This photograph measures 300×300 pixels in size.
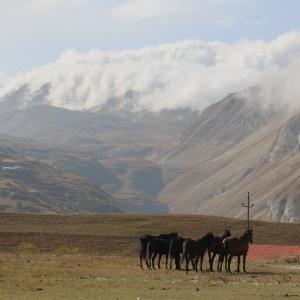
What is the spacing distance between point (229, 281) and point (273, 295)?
23.6ft

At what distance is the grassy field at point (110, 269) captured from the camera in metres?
36.6

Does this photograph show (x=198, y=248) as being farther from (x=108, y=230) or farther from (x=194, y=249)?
(x=108, y=230)

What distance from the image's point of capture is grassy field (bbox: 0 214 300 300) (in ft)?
120

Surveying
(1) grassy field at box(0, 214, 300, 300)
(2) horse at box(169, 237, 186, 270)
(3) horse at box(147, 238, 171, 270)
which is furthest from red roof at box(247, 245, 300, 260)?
(2) horse at box(169, 237, 186, 270)

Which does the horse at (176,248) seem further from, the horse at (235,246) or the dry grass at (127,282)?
the horse at (235,246)

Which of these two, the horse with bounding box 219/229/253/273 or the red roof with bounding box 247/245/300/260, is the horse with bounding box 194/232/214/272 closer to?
the horse with bounding box 219/229/253/273

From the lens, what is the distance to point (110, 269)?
49.7 m

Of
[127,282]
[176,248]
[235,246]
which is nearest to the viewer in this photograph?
[127,282]

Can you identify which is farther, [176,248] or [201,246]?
[176,248]

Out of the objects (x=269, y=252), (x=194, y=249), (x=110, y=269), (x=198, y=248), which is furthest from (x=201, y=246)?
(x=269, y=252)

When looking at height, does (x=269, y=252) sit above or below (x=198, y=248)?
below

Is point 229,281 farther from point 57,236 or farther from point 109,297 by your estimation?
point 57,236

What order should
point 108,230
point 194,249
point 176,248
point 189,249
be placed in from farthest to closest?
point 108,230, point 176,248, point 194,249, point 189,249

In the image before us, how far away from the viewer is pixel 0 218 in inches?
3814
